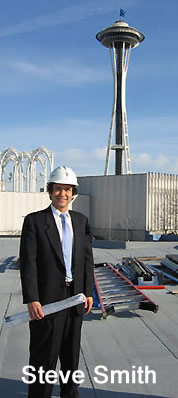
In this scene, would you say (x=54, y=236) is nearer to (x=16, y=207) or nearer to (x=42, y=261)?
(x=42, y=261)

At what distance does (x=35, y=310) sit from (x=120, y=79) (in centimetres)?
7375

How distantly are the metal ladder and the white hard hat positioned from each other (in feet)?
10.2

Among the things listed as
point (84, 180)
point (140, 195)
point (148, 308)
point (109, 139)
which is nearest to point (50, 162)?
point (84, 180)

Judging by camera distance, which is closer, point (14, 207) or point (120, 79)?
point (14, 207)

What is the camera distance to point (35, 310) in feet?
10.1

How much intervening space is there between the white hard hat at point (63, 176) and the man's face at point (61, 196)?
0.16 ft

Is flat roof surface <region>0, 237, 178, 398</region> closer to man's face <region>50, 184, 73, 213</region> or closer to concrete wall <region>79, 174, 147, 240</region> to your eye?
man's face <region>50, 184, 73, 213</region>

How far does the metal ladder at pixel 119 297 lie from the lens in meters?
6.20

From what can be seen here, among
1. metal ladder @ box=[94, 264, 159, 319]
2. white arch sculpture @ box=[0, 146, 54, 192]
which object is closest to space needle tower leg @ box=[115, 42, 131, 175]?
white arch sculpture @ box=[0, 146, 54, 192]

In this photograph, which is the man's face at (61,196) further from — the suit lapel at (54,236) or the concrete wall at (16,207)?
the concrete wall at (16,207)

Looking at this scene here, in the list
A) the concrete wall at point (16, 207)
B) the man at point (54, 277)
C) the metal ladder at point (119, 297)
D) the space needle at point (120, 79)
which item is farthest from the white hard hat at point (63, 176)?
the space needle at point (120, 79)

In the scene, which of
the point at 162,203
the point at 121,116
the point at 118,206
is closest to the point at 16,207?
the point at 118,206

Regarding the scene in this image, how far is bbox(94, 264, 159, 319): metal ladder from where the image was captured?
6.20 meters

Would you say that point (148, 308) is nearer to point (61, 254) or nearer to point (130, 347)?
point (130, 347)
